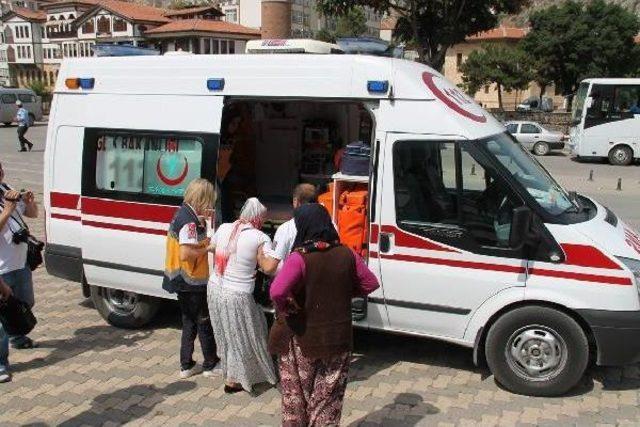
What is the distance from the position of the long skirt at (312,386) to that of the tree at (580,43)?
179ft

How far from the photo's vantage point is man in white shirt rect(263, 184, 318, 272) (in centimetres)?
436

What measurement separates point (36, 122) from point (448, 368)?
3825cm

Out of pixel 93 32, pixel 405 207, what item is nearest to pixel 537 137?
pixel 405 207

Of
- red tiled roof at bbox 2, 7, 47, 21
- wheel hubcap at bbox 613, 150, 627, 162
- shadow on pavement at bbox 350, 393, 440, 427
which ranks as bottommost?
shadow on pavement at bbox 350, 393, 440, 427

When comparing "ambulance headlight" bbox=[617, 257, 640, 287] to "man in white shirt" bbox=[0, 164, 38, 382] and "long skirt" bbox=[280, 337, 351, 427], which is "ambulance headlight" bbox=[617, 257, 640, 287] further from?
"man in white shirt" bbox=[0, 164, 38, 382]

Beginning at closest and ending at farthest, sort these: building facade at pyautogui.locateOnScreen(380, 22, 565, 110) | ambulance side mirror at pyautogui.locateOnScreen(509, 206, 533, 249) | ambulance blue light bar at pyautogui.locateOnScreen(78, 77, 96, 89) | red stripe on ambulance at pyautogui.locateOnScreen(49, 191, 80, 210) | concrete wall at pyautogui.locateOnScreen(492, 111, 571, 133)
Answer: ambulance side mirror at pyautogui.locateOnScreen(509, 206, 533, 249) < ambulance blue light bar at pyautogui.locateOnScreen(78, 77, 96, 89) < red stripe on ambulance at pyautogui.locateOnScreen(49, 191, 80, 210) < concrete wall at pyautogui.locateOnScreen(492, 111, 571, 133) < building facade at pyautogui.locateOnScreen(380, 22, 565, 110)

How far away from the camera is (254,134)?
766cm

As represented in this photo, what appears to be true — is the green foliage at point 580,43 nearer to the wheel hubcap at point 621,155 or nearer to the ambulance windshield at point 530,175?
the wheel hubcap at point 621,155

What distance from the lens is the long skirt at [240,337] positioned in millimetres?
4586

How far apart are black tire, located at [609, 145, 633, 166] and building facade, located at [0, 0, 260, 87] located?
131ft

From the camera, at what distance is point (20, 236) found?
518 centimetres

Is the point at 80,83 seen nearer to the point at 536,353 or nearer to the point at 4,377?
the point at 4,377

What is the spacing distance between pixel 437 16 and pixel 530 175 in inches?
911

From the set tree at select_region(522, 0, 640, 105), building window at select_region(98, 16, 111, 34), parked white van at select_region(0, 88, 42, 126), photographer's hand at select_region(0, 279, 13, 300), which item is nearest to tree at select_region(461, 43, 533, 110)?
tree at select_region(522, 0, 640, 105)
